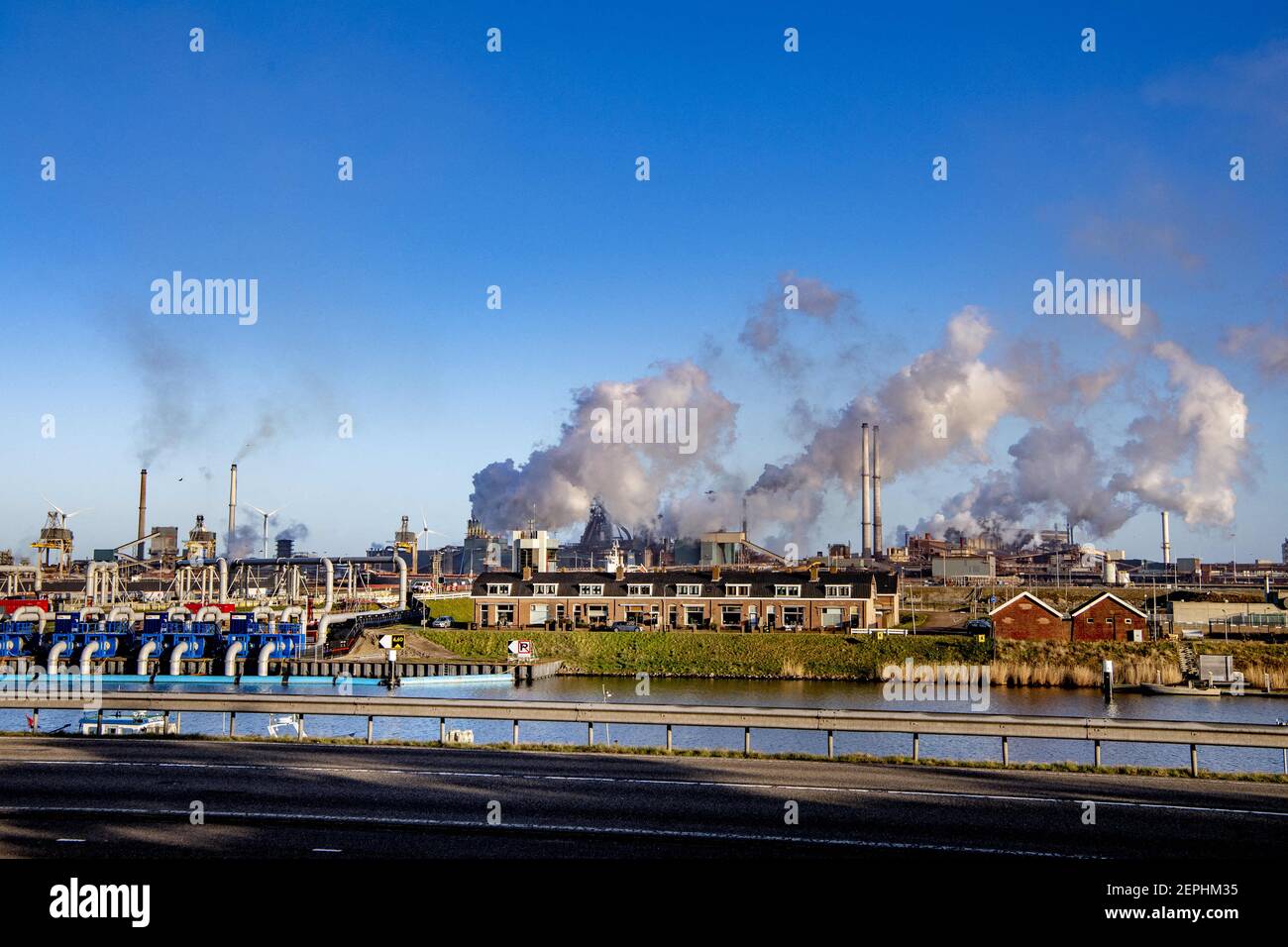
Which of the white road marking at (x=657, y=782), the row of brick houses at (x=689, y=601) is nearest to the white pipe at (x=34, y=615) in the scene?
the row of brick houses at (x=689, y=601)

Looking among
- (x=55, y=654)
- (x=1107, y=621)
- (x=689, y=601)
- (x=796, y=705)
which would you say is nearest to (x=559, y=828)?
(x=796, y=705)

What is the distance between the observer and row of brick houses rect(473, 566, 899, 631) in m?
78.4

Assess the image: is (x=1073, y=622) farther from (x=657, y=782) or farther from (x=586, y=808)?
(x=586, y=808)

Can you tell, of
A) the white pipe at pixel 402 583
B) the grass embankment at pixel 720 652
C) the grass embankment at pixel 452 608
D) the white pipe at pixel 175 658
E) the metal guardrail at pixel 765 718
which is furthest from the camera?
the grass embankment at pixel 452 608

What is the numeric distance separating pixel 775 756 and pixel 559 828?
9094mm

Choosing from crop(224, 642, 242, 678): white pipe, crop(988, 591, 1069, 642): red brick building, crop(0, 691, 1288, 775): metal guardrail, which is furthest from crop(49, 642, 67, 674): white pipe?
crop(988, 591, 1069, 642): red brick building

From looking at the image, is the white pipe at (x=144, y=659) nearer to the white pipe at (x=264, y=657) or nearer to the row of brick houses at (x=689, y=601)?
the white pipe at (x=264, y=657)

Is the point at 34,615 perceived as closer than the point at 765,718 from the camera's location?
No

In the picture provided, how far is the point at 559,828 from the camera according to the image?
15.2m

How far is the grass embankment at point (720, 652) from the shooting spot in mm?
67625

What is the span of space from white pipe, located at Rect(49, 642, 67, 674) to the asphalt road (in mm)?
51627

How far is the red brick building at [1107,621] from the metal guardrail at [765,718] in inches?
1862

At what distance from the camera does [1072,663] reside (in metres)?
65.1
